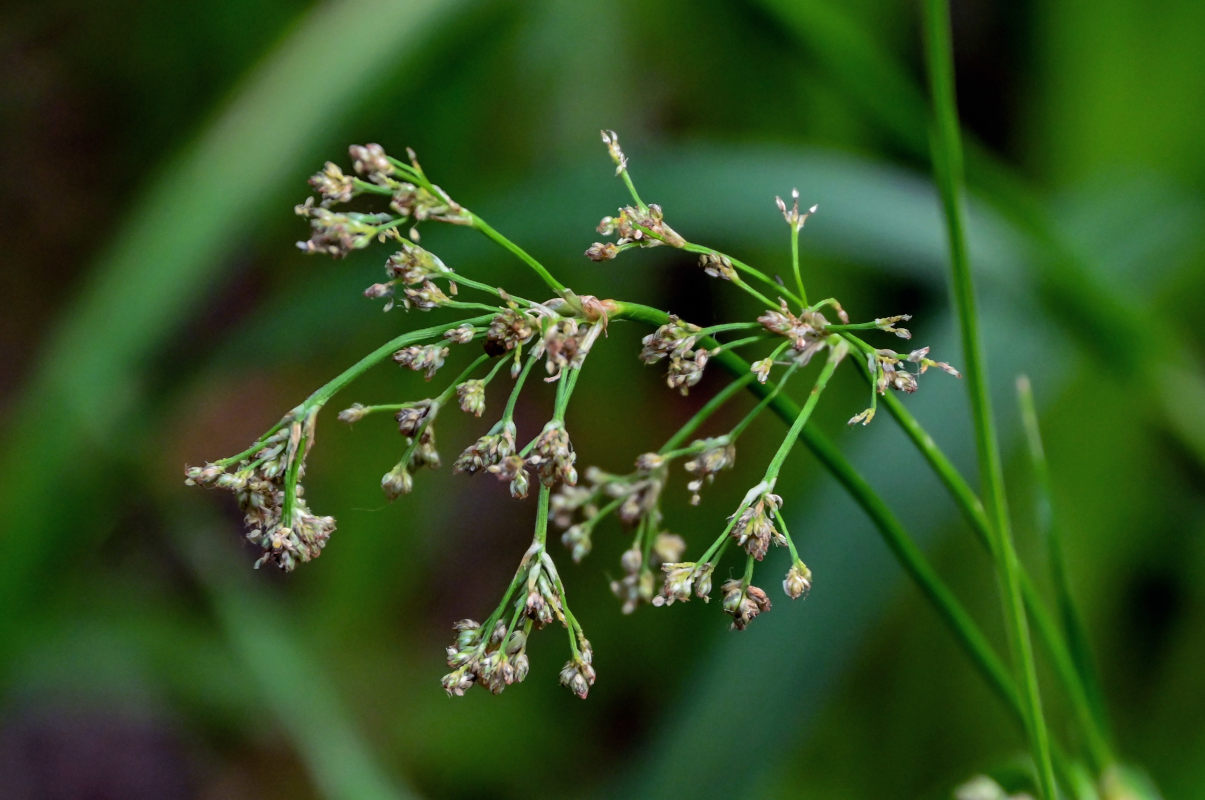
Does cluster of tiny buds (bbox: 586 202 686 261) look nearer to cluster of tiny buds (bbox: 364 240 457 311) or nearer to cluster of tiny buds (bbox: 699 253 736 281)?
cluster of tiny buds (bbox: 699 253 736 281)

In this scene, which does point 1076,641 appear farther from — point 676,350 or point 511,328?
point 511,328

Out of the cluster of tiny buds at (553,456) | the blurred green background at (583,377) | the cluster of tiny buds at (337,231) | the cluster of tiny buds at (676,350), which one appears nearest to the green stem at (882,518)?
the cluster of tiny buds at (676,350)

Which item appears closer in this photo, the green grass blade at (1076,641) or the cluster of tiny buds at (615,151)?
the cluster of tiny buds at (615,151)

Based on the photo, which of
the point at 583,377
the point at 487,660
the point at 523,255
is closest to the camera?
the point at 523,255

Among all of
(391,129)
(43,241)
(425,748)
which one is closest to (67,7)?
(43,241)

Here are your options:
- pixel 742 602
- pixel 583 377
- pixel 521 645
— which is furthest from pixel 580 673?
pixel 583 377

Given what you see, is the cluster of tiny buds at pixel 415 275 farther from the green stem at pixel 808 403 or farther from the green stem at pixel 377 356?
the green stem at pixel 808 403
